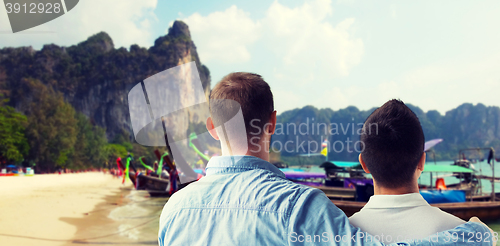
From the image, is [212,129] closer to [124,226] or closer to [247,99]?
[247,99]

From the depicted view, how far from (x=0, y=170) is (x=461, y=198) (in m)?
34.8

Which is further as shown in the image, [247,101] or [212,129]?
[212,129]

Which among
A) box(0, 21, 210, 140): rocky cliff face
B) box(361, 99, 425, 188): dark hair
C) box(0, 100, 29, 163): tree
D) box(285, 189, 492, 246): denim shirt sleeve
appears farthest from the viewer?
box(0, 21, 210, 140): rocky cliff face

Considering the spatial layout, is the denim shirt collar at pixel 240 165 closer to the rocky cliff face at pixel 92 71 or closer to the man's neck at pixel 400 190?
the man's neck at pixel 400 190

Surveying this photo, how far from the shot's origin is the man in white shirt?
1.03 m

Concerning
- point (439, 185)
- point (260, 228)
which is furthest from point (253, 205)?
point (439, 185)

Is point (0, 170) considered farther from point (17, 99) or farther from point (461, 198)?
point (461, 198)

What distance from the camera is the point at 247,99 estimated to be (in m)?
0.97

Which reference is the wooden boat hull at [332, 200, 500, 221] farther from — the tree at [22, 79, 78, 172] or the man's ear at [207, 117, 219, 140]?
the tree at [22, 79, 78, 172]

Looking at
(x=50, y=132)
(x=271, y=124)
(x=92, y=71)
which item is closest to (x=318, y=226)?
(x=271, y=124)

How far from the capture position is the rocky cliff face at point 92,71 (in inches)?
2522

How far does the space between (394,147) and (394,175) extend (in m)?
0.09

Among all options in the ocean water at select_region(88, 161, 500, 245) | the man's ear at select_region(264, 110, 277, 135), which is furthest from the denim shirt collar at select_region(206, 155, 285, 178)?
the ocean water at select_region(88, 161, 500, 245)

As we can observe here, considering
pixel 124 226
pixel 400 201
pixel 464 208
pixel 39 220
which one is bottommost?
pixel 124 226
